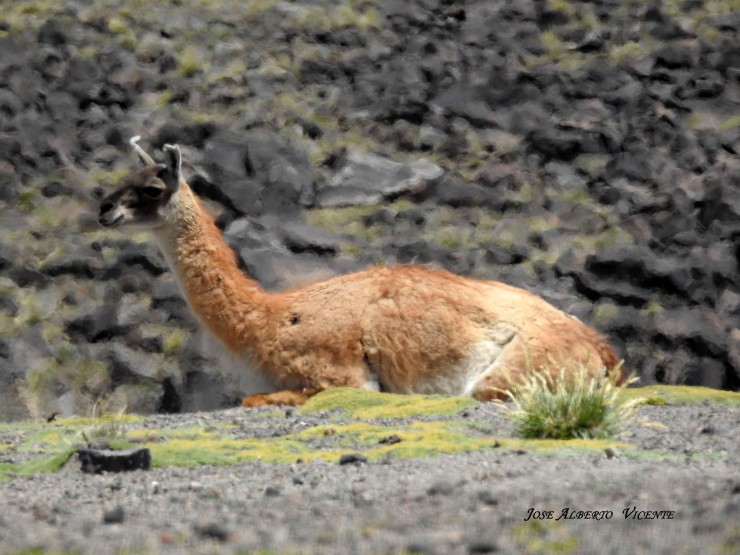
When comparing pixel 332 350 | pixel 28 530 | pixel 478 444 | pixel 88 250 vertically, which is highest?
pixel 28 530

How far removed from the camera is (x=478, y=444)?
819 centimetres

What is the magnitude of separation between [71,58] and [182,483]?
54.1 feet

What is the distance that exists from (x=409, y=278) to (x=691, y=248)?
25.6 feet

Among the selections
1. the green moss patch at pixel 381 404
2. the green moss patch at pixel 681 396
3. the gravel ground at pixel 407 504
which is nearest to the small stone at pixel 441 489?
the gravel ground at pixel 407 504

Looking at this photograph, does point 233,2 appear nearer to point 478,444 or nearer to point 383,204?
point 383,204

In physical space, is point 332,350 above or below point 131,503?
below

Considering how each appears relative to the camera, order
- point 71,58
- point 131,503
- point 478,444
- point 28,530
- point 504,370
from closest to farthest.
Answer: point 28,530
point 131,503
point 478,444
point 504,370
point 71,58

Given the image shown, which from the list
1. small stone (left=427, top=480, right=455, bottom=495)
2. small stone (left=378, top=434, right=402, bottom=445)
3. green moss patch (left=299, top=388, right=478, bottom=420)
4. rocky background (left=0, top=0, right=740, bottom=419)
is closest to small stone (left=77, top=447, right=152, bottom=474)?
small stone (left=378, top=434, right=402, bottom=445)

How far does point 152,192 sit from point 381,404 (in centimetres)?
325

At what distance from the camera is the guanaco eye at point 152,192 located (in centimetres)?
1229

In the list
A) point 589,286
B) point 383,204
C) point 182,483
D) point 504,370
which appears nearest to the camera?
point 182,483

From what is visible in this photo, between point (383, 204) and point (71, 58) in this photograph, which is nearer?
point (383, 204)

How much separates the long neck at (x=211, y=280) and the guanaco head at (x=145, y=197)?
11 centimetres

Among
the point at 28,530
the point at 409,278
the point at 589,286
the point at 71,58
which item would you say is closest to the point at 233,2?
the point at 71,58
